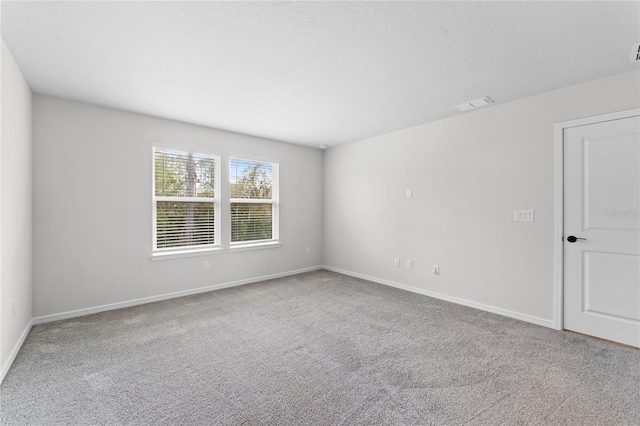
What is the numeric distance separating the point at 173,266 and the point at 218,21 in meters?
3.20

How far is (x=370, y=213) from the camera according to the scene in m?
4.96

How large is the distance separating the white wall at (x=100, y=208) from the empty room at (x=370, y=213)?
0.02 meters

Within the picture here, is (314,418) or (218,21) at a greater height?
(218,21)

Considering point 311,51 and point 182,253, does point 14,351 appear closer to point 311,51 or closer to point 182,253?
point 182,253

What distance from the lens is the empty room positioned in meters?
1.87

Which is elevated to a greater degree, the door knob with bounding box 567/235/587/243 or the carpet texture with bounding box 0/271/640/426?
the door knob with bounding box 567/235/587/243

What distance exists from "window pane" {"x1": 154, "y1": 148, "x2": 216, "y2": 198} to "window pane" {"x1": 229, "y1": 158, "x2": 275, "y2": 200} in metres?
0.35

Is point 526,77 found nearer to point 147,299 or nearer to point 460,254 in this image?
point 460,254

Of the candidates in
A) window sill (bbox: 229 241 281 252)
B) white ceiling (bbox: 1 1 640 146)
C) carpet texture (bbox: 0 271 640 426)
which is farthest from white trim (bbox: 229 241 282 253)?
white ceiling (bbox: 1 1 640 146)

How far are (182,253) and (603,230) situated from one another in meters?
4.80

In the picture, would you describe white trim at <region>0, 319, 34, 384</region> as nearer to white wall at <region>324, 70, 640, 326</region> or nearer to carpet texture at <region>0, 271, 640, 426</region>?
carpet texture at <region>0, 271, 640, 426</region>

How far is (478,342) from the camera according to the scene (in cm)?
270

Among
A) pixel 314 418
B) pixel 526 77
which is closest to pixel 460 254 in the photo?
pixel 526 77

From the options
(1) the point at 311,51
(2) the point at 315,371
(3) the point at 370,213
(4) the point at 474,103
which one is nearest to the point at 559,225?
(4) the point at 474,103
